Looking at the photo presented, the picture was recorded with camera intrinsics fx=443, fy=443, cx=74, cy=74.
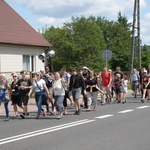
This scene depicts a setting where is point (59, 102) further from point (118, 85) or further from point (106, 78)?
point (118, 85)

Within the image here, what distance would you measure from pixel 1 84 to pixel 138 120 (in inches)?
181

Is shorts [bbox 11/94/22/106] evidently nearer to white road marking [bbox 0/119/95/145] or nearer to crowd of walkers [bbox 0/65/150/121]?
crowd of walkers [bbox 0/65/150/121]

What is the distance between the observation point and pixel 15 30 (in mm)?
33906

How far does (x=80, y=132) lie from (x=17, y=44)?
22180 mm

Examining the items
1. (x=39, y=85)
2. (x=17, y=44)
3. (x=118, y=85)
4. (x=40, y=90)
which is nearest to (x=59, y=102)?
(x=40, y=90)

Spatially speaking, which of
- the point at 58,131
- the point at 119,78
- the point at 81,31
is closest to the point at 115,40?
the point at 81,31

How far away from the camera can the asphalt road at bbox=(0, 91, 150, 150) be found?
9.30 meters

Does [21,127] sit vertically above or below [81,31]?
below

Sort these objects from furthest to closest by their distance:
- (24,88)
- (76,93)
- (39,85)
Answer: (76,93) < (24,88) < (39,85)

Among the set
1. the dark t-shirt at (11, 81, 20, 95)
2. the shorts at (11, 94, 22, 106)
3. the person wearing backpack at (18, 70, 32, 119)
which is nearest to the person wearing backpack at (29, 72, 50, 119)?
the person wearing backpack at (18, 70, 32, 119)

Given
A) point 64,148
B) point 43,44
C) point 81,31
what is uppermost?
point 81,31

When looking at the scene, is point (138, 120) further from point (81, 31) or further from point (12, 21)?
point (81, 31)

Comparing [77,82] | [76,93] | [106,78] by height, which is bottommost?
[76,93]

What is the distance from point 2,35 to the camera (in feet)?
104
